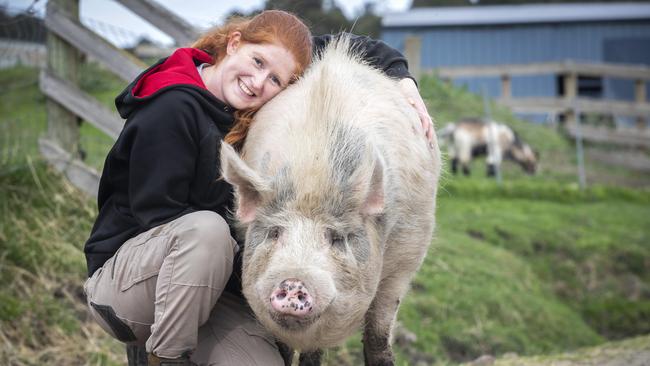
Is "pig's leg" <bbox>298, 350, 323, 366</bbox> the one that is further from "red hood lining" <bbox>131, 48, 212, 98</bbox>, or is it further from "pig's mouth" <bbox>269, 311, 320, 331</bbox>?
"red hood lining" <bbox>131, 48, 212, 98</bbox>

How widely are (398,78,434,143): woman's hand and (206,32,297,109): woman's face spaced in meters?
0.72

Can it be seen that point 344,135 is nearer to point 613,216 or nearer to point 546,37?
point 613,216

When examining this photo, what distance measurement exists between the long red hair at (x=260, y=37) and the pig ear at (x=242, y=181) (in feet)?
1.48

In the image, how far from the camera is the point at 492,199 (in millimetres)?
11461

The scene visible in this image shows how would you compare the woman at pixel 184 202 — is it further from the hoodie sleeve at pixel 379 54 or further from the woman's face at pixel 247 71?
the hoodie sleeve at pixel 379 54

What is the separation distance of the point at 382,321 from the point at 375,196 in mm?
885

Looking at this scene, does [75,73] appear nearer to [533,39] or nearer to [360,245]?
[360,245]

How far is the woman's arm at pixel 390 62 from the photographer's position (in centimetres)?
399

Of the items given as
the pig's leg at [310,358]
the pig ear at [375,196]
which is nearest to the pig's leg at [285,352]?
the pig's leg at [310,358]

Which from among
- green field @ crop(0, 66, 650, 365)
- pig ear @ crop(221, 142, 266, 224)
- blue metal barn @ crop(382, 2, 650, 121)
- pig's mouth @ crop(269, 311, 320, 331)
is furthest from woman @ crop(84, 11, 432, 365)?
blue metal barn @ crop(382, 2, 650, 121)

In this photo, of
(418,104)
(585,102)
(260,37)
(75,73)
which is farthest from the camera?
(585,102)

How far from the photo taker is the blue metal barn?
26.8 metres

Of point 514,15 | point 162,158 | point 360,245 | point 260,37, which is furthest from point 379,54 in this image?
point 514,15

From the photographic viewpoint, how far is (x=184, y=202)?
3.26m
